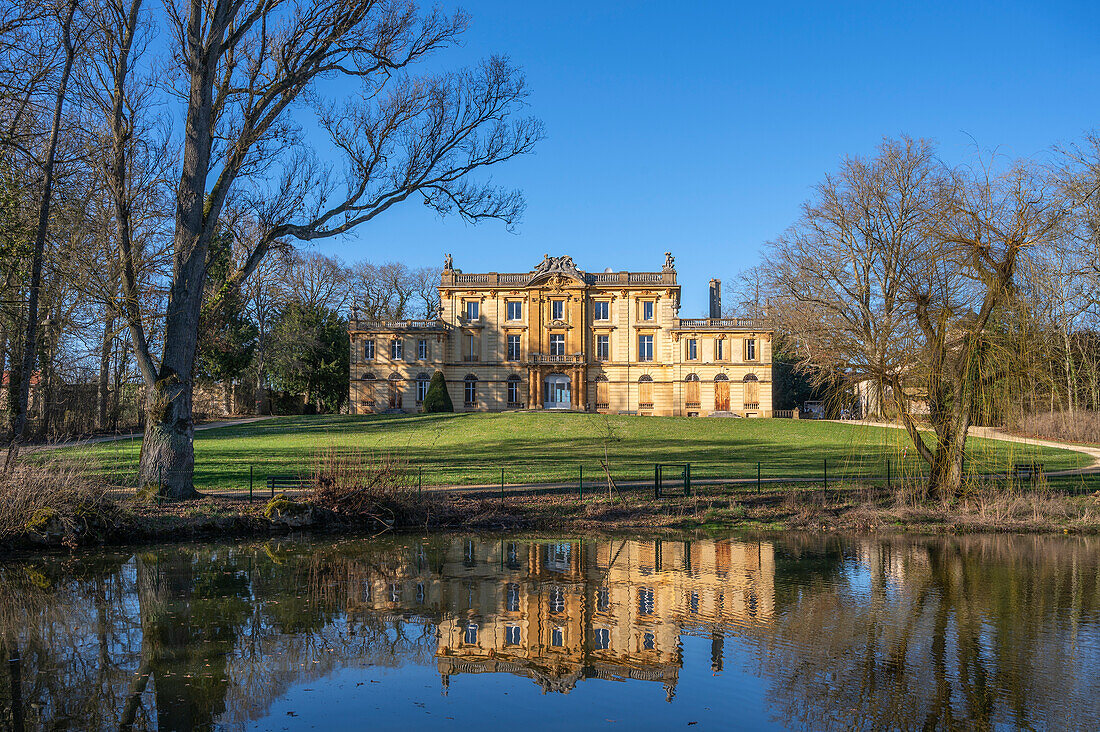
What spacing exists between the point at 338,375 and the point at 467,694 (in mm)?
50817

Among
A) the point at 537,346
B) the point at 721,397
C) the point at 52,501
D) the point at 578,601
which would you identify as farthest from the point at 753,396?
the point at 52,501

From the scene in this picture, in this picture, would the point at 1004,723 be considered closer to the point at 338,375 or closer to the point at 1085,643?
the point at 1085,643

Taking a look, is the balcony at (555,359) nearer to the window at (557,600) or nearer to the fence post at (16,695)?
the window at (557,600)

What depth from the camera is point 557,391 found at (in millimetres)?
53875

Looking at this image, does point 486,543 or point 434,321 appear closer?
point 486,543

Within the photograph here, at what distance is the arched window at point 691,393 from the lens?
169 feet

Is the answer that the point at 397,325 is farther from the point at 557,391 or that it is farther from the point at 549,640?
the point at 549,640

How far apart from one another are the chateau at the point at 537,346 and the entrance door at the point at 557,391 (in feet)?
0.23

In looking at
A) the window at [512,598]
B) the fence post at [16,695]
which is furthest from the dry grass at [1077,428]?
the fence post at [16,695]

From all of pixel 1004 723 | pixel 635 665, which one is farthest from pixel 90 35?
pixel 1004 723

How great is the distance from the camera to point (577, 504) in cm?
1636

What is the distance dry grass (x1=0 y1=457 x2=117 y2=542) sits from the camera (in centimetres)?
1240

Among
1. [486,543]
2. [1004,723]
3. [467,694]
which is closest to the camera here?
[1004,723]

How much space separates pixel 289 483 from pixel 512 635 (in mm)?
11399
